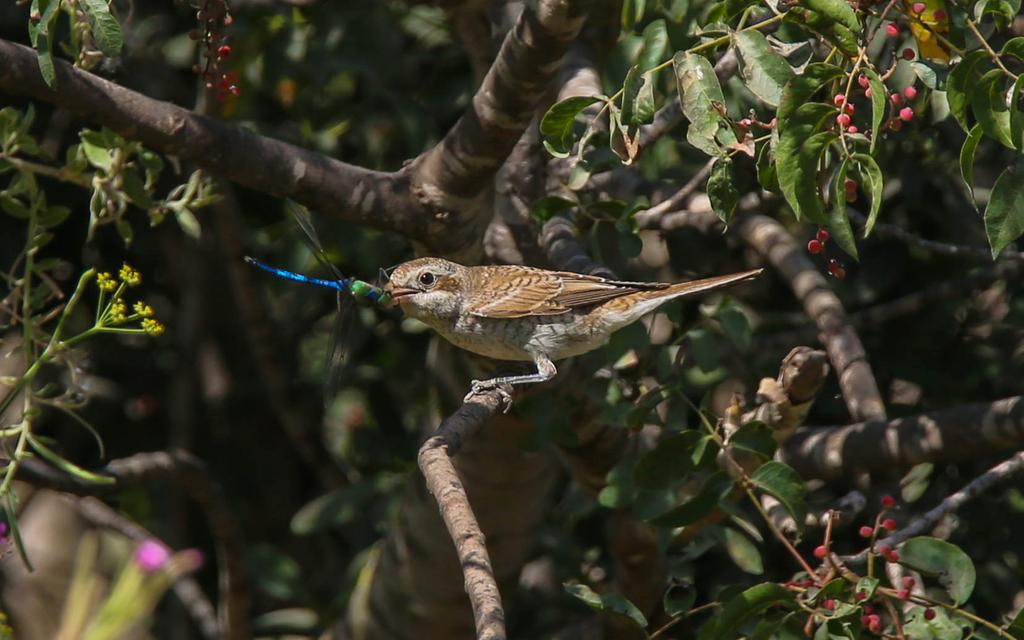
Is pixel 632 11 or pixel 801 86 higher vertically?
pixel 801 86

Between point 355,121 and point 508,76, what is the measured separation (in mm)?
1895

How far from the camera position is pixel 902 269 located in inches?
197

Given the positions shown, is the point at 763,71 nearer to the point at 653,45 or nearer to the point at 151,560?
the point at 653,45

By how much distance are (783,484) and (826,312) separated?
1.16 m

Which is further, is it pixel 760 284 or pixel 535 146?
pixel 760 284

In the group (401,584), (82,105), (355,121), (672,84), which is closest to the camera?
(82,105)

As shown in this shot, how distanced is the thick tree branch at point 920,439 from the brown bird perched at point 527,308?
2.12 ft

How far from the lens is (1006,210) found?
274cm

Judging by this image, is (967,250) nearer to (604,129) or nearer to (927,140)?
(927,140)

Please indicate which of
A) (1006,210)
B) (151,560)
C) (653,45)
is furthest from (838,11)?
(151,560)

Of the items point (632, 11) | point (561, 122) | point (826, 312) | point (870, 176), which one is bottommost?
point (826, 312)

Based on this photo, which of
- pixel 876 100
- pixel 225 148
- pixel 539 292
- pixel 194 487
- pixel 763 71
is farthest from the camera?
pixel 194 487

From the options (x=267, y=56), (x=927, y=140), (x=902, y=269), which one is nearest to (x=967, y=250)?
(x=927, y=140)

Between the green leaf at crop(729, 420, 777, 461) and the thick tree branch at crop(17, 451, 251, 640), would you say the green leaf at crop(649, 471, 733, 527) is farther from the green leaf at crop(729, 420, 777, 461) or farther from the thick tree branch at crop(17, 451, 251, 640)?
the thick tree branch at crop(17, 451, 251, 640)
